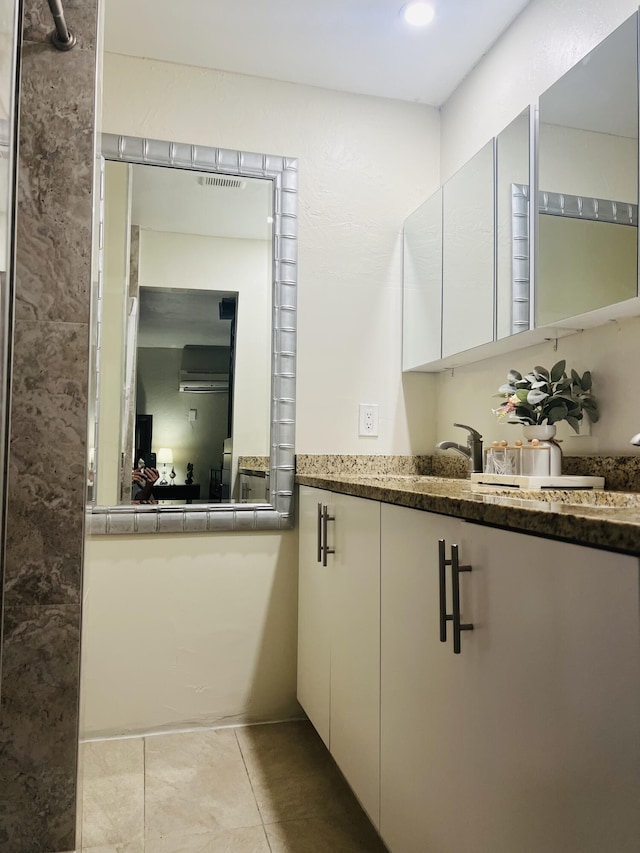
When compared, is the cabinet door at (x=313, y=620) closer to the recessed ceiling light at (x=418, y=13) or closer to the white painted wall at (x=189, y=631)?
the white painted wall at (x=189, y=631)

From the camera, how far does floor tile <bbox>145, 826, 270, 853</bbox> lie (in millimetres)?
1555

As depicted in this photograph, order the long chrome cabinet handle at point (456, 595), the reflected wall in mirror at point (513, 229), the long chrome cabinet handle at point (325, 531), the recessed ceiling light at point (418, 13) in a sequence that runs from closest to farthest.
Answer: the long chrome cabinet handle at point (456, 595) → the reflected wall in mirror at point (513, 229) → the long chrome cabinet handle at point (325, 531) → the recessed ceiling light at point (418, 13)

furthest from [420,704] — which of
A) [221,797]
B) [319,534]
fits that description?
[221,797]

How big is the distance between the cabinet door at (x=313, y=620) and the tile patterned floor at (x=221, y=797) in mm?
141

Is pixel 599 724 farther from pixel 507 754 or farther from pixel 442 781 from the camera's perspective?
pixel 442 781

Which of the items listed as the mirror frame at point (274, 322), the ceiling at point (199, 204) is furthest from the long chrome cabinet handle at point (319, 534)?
the ceiling at point (199, 204)

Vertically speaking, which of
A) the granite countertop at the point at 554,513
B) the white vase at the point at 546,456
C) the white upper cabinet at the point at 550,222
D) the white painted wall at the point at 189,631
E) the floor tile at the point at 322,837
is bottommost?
the floor tile at the point at 322,837

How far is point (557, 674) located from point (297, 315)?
1828 millimetres

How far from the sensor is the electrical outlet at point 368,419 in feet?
8.14

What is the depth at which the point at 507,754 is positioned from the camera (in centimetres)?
88

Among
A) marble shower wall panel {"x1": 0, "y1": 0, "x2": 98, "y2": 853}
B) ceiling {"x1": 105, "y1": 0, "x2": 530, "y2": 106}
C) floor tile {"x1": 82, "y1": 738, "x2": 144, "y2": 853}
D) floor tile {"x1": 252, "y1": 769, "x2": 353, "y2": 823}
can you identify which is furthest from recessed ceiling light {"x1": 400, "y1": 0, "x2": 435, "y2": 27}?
floor tile {"x1": 82, "y1": 738, "x2": 144, "y2": 853}

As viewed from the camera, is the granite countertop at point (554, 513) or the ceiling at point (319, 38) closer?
the granite countertop at point (554, 513)

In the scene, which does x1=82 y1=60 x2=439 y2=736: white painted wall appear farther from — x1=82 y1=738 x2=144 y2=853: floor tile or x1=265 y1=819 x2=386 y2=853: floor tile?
x1=265 y1=819 x2=386 y2=853: floor tile

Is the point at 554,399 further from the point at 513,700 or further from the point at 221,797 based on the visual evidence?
the point at 221,797
